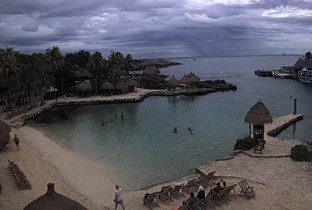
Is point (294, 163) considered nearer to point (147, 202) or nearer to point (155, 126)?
point (147, 202)

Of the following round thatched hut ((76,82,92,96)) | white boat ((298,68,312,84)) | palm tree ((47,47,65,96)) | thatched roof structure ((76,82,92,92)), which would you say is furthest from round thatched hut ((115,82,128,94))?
white boat ((298,68,312,84))

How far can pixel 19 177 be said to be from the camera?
2005 centimetres

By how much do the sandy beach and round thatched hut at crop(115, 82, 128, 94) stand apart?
33039mm

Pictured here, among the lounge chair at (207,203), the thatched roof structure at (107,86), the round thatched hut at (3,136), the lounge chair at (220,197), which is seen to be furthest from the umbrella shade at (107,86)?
the lounge chair at (207,203)

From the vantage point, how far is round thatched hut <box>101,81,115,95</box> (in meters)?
60.5

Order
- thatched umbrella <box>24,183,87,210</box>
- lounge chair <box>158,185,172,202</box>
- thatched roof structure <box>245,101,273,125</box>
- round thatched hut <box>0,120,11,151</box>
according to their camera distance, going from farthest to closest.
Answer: thatched roof structure <box>245,101,273,125</box> < round thatched hut <box>0,120,11,151</box> < lounge chair <box>158,185,172,202</box> < thatched umbrella <box>24,183,87,210</box>

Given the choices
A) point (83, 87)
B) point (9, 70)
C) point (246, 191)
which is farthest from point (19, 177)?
point (83, 87)

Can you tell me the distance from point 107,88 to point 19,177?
134ft

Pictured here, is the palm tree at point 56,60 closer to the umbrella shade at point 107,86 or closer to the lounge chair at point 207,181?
the umbrella shade at point 107,86

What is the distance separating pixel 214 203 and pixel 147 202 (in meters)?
2.98

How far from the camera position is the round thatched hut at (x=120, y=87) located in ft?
202

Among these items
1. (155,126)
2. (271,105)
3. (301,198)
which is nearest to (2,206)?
(301,198)

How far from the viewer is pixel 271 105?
2199 inches

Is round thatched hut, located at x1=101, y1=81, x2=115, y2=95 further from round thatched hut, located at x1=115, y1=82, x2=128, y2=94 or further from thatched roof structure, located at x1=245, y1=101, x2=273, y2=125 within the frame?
thatched roof structure, located at x1=245, y1=101, x2=273, y2=125
